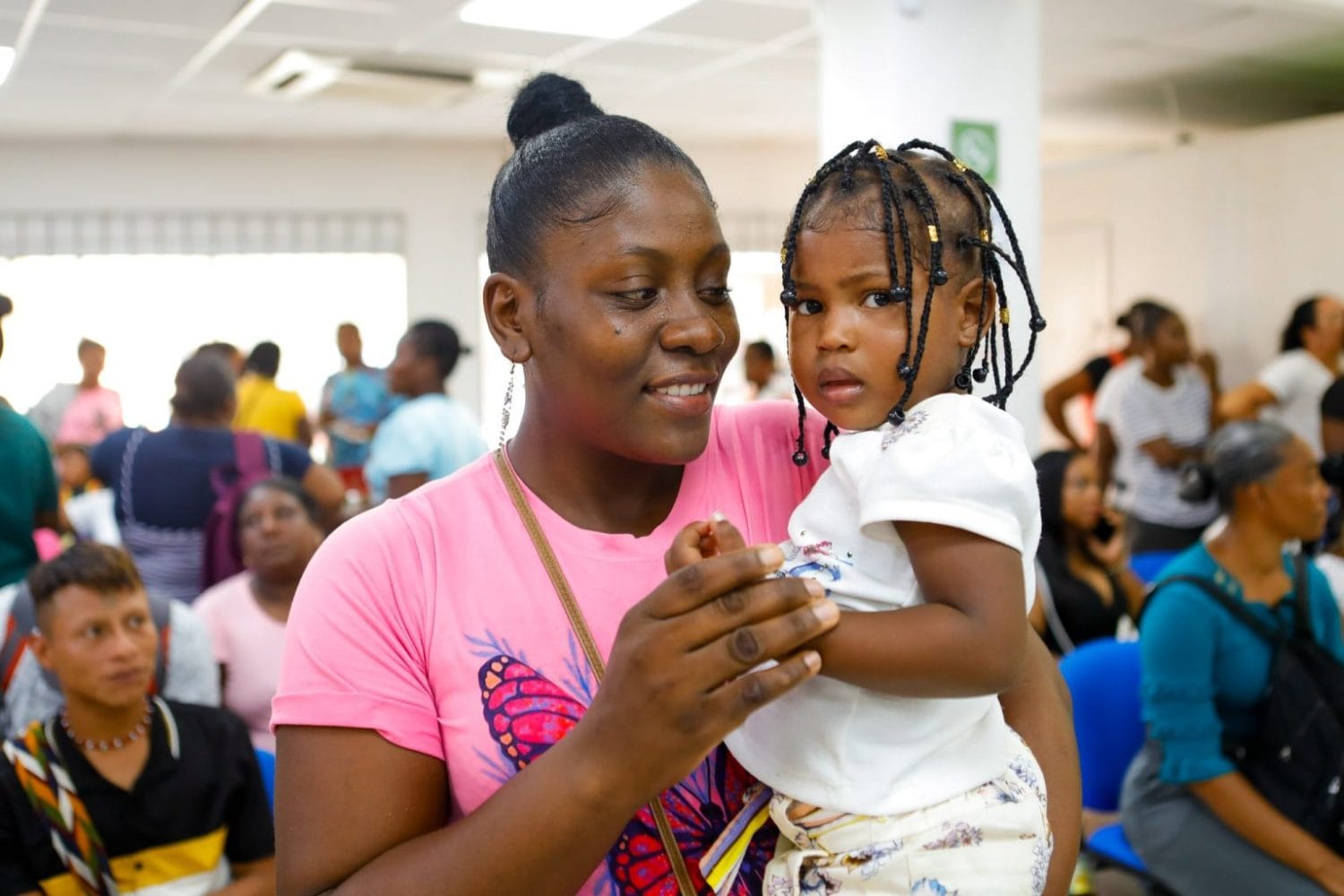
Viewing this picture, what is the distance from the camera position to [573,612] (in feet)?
3.87

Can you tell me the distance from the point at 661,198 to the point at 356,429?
6580mm

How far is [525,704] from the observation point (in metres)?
1.13

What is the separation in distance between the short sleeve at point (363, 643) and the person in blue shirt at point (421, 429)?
334 centimetres

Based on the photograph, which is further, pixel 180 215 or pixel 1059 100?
pixel 180 215

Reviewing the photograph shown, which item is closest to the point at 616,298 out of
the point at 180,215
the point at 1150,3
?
the point at 1150,3

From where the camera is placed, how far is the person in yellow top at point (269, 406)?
7.51 meters

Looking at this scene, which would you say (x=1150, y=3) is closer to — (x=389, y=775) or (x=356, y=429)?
(x=356, y=429)

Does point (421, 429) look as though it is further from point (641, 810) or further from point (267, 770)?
point (641, 810)

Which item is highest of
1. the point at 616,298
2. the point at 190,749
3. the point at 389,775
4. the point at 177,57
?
the point at 177,57

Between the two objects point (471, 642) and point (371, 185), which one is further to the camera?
point (371, 185)

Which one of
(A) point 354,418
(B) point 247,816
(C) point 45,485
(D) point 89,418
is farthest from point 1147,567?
(D) point 89,418

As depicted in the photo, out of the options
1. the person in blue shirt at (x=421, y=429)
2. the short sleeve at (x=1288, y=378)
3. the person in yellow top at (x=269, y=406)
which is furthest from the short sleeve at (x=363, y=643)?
the person in yellow top at (x=269, y=406)

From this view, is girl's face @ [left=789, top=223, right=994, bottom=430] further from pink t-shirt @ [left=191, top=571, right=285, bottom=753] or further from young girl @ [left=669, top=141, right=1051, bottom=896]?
pink t-shirt @ [left=191, top=571, right=285, bottom=753]

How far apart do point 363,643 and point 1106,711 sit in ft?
8.24
